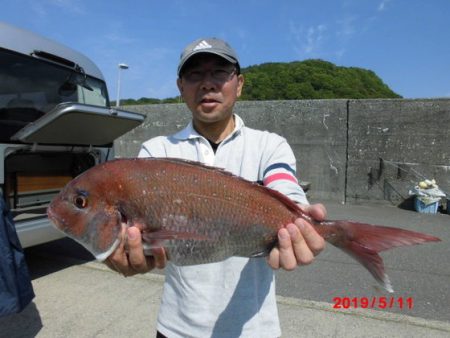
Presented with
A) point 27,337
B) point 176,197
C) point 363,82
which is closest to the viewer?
point 176,197

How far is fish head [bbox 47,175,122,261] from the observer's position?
67.1 inches

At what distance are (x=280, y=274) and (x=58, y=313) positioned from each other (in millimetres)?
2660

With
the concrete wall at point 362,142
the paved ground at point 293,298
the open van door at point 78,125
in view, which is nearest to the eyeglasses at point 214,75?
the paved ground at point 293,298

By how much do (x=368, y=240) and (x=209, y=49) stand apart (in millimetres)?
1175

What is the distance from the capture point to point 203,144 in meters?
2.18

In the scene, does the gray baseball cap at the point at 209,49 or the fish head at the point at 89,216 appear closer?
the fish head at the point at 89,216

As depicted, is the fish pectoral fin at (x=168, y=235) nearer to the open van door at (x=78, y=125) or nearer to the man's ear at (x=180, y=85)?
the man's ear at (x=180, y=85)

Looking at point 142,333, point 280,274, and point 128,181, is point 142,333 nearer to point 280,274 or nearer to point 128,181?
point 280,274

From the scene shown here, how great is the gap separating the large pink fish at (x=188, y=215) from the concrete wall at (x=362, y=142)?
29.6ft

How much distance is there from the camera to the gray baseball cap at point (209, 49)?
204cm

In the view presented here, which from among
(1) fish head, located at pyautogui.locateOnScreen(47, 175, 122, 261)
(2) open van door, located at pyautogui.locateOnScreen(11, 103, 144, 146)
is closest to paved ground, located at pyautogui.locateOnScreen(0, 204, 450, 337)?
(2) open van door, located at pyautogui.locateOnScreen(11, 103, 144, 146)

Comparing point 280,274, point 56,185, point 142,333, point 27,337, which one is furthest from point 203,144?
point 56,185
